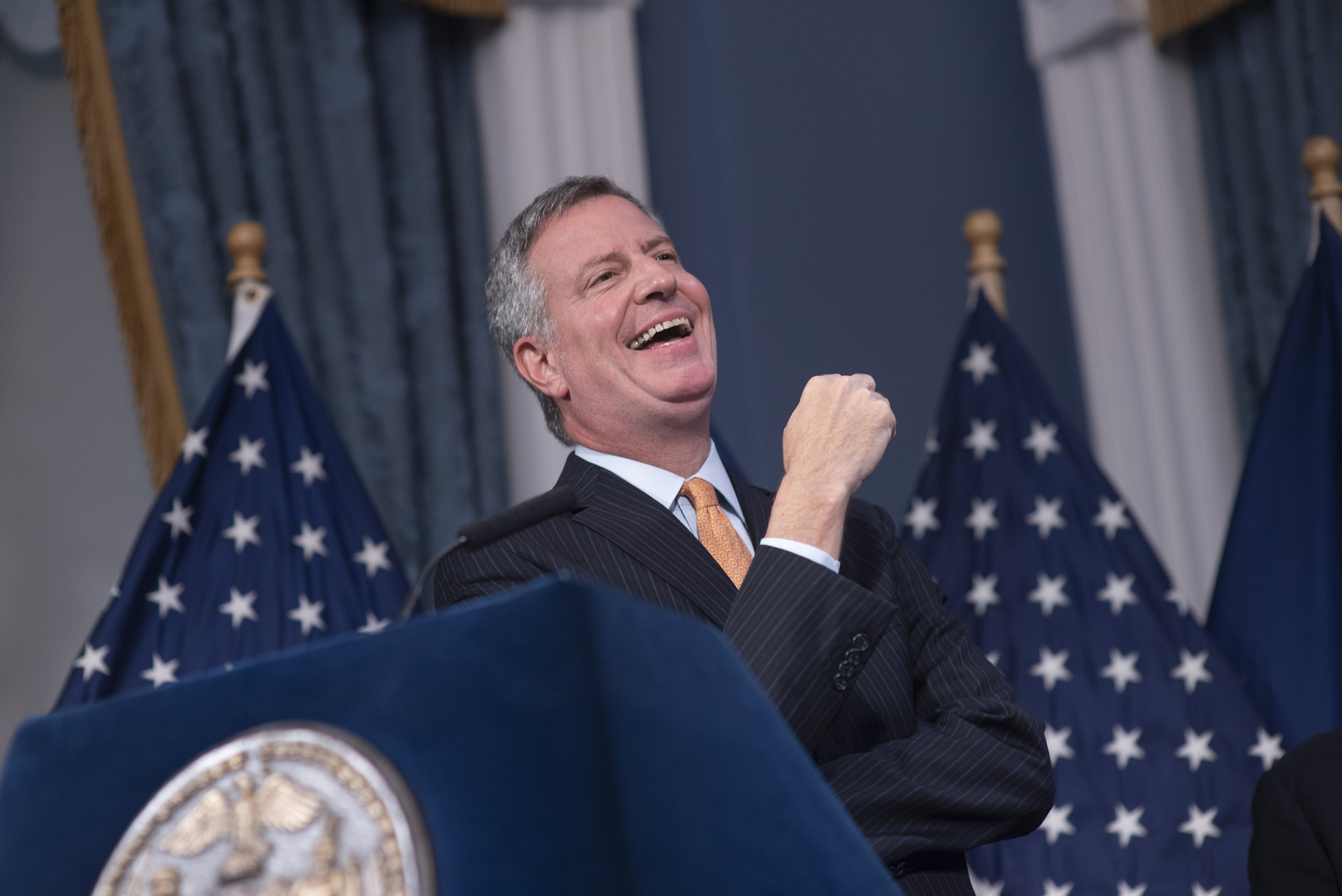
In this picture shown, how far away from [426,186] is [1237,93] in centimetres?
210

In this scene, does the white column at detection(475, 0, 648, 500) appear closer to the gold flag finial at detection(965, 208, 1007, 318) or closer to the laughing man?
the gold flag finial at detection(965, 208, 1007, 318)

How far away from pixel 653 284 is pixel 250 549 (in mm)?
1119

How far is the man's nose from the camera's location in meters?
1.67

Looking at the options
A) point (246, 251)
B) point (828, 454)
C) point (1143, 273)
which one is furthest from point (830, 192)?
point (828, 454)

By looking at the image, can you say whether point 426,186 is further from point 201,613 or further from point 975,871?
point 975,871

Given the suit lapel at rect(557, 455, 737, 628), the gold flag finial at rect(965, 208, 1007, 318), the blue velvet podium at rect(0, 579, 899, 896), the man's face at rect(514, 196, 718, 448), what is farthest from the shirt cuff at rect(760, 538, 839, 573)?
the gold flag finial at rect(965, 208, 1007, 318)

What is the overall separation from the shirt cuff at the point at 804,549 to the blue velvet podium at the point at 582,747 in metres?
0.53

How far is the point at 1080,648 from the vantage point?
8.82ft

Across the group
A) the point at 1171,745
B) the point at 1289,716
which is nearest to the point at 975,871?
the point at 1171,745


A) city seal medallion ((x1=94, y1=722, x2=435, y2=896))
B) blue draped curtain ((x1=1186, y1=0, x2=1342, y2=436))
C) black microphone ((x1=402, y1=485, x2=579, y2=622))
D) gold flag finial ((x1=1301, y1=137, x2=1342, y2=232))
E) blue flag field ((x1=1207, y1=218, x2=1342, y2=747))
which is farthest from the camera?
blue draped curtain ((x1=1186, y1=0, x2=1342, y2=436))

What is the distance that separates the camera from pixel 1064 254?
371cm

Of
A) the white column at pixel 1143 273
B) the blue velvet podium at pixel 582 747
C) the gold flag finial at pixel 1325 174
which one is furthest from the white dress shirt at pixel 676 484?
the white column at pixel 1143 273

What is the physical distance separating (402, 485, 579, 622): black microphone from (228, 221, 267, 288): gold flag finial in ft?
5.18

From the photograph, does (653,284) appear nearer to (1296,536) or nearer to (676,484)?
(676,484)
